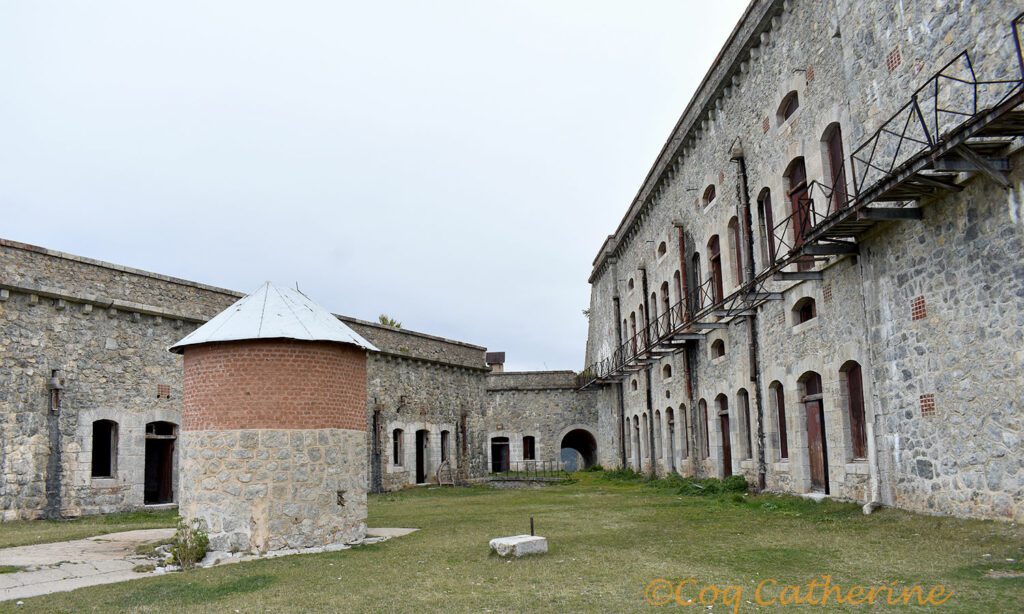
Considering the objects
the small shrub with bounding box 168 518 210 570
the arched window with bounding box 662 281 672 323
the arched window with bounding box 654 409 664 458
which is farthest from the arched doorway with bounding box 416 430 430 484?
the small shrub with bounding box 168 518 210 570

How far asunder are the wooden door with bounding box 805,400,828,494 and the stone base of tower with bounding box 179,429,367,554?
27.1 feet

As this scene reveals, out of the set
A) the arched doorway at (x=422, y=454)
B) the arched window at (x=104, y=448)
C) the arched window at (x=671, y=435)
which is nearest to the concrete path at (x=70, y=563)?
the arched window at (x=104, y=448)

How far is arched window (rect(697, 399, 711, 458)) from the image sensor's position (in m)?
19.6

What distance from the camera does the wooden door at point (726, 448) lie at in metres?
18.3

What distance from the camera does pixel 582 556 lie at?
28.7ft

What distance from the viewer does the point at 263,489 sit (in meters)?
9.87

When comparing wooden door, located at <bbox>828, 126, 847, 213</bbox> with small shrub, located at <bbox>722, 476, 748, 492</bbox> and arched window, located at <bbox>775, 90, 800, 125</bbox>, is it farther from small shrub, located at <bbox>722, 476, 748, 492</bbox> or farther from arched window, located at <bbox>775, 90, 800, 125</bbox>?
small shrub, located at <bbox>722, 476, 748, 492</bbox>

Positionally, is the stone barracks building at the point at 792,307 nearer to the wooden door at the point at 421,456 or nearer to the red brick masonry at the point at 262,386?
the wooden door at the point at 421,456

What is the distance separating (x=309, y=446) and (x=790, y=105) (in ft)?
34.8

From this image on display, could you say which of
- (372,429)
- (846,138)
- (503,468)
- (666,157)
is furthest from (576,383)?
(846,138)

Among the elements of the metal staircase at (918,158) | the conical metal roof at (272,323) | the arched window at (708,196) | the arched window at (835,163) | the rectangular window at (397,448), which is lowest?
the rectangular window at (397,448)

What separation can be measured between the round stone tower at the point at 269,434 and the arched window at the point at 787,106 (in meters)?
9.13

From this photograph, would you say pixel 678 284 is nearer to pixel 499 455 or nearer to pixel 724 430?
pixel 724 430

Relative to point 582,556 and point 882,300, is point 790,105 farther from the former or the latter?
point 582,556
